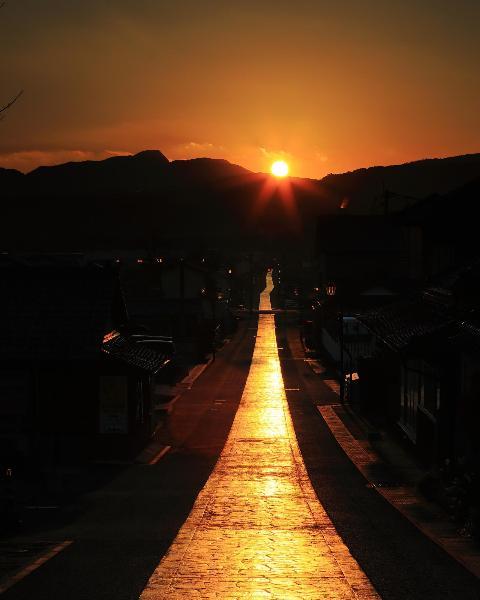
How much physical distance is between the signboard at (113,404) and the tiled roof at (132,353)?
2.87 ft

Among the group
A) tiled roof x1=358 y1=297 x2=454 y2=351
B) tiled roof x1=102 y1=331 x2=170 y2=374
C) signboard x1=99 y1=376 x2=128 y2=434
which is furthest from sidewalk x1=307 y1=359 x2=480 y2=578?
signboard x1=99 y1=376 x2=128 y2=434

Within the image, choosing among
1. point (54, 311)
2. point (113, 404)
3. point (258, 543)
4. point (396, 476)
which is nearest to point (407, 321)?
point (396, 476)

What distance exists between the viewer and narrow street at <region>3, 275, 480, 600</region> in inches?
508

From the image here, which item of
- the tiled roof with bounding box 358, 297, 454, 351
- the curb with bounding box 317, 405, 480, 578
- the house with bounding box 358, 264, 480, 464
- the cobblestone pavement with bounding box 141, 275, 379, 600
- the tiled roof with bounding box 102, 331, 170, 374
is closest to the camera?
the cobblestone pavement with bounding box 141, 275, 379, 600

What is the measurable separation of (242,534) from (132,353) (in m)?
17.5

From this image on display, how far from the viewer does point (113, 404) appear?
108 feet

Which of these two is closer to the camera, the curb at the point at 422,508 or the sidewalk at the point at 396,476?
the curb at the point at 422,508

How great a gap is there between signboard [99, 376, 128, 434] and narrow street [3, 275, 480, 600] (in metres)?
2.04

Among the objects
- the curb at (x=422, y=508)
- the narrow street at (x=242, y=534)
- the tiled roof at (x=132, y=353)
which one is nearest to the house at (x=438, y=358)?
the curb at (x=422, y=508)

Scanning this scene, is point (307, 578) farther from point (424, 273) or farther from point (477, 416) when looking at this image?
point (424, 273)

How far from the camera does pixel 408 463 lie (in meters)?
30.0

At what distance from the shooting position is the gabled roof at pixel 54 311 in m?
31.7

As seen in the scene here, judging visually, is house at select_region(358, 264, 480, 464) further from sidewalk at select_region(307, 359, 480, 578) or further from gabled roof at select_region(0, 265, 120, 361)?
gabled roof at select_region(0, 265, 120, 361)

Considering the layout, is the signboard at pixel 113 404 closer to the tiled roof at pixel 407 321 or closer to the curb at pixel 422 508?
the curb at pixel 422 508
